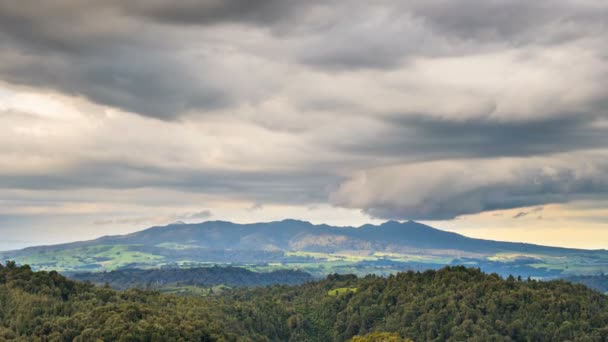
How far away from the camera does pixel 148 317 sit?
178m

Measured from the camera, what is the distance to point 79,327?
165750 millimetres

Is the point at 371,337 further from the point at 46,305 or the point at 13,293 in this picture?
the point at 13,293

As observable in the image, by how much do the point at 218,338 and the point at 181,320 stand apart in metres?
17.8

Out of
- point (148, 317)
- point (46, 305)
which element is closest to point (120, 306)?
point (148, 317)

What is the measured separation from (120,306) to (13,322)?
28.7 metres

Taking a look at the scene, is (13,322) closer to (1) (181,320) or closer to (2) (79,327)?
(2) (79,327)

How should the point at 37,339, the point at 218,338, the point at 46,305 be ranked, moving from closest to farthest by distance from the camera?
the point at 37,339
the point at 218,338
the point at 46,305

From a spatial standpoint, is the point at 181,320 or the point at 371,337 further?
the point at 181,320

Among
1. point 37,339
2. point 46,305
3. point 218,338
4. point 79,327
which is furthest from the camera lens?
point 46,305

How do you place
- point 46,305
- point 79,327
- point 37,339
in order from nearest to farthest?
point 37,339 → point 79,327 → point 46,305

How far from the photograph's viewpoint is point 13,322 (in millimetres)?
171000

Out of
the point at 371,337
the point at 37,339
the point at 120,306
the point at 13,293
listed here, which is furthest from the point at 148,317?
the point at 371,337

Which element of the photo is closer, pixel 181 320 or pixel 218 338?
pixel 218 338

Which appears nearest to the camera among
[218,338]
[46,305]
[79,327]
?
[79,327]
